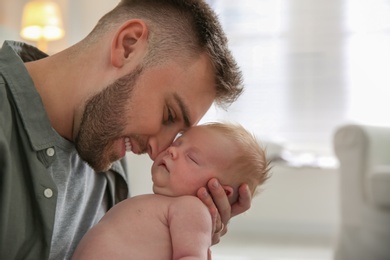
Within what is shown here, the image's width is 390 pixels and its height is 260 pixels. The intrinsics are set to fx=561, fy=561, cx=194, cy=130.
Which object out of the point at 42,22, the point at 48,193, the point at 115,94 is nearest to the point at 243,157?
the point at 115,94

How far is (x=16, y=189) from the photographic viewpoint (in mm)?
1146

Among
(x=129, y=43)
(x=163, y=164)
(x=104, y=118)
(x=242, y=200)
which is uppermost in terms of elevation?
(x=129, y=43)

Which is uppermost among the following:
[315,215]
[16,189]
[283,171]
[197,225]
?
[16,189]

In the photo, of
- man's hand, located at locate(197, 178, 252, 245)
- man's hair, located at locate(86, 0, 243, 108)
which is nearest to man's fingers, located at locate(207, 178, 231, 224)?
man's hand, located at locate(197, 178, 252, 245)

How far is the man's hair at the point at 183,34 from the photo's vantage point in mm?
1361

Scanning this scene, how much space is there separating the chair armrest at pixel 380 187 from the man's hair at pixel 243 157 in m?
1.36

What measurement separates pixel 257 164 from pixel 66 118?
1.51 ft

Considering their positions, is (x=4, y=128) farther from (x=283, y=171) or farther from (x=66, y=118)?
(x=283, y=171)

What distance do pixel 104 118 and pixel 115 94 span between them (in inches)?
2.4

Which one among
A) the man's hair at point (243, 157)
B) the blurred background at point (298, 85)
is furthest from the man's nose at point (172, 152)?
the blurred background at point (298, 85)

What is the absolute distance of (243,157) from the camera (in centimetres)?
129

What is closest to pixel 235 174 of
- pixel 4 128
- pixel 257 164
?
pixel 257 164

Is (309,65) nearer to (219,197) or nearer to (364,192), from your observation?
(364,192)

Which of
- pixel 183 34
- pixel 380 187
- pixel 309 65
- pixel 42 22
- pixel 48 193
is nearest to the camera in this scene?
pixel 48 193
